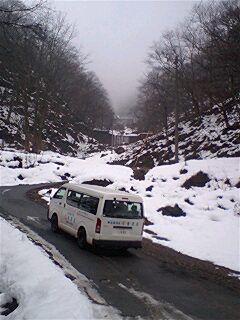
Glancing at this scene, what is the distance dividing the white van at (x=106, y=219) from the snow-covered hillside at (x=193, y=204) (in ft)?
9.79

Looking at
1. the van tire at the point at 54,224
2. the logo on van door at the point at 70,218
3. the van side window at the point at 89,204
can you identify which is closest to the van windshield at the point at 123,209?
the van side window at the point at 89,204

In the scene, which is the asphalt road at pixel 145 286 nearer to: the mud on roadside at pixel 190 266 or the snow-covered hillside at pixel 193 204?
the mud on roadside at pixel 190 266

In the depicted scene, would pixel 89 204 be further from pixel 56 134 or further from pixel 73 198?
pixel 56 134

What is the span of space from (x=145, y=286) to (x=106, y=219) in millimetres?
3632

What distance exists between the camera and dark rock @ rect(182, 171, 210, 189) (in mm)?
26573

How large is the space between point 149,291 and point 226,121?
38121 millimetres

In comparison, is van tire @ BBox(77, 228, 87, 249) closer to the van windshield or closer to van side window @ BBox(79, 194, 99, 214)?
van side window @ BBox(79, 194, 99, 214)

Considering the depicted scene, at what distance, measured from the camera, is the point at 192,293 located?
11328mm

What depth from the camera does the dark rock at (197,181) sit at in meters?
26.6

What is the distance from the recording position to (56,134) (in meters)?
76.6

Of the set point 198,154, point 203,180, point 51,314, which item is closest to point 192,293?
point 51,314

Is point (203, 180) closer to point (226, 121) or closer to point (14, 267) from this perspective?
point (14, 267)

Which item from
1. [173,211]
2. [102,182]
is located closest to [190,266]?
[173,211]

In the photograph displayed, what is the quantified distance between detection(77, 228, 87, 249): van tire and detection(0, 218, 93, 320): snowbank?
1.99 meters
